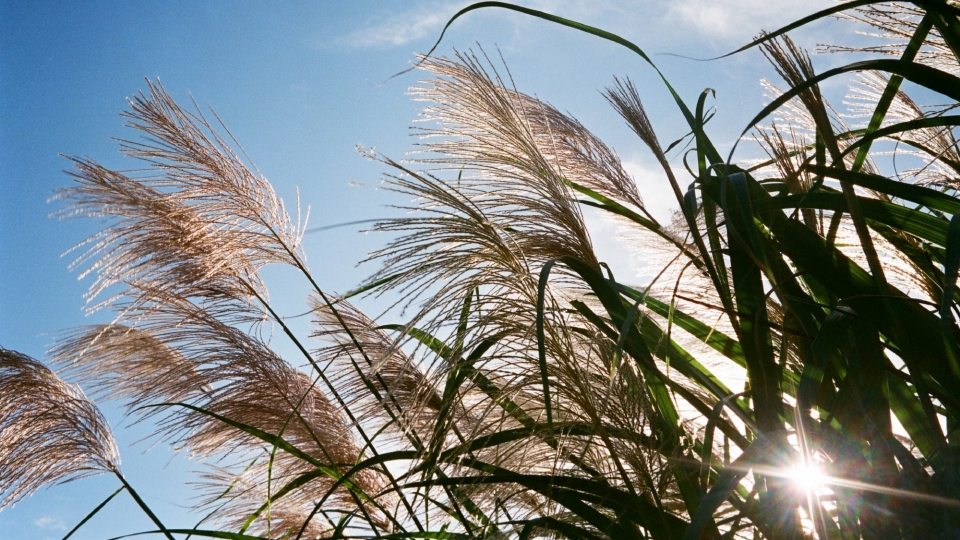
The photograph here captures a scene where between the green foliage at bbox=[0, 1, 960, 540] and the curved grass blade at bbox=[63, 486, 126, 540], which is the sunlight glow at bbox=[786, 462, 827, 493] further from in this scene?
the curved grass blade at bbox=[63, 486, 126, 540]

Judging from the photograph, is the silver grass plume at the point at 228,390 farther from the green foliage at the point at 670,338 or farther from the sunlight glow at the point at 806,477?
the sunlight glow at the point at 806,477

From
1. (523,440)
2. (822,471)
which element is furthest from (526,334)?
(822,471)

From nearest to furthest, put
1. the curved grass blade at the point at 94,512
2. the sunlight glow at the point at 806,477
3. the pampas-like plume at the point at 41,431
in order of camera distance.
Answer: the sunlight glow at the point at 806,477 → the curved grass blade at the point at 94,512 → the pampas-like plume at the point at 41,431

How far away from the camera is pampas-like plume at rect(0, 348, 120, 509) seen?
229 cm

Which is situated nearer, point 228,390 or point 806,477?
point 806,477

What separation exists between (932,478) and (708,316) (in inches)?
34.1

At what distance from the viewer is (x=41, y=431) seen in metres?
2.35

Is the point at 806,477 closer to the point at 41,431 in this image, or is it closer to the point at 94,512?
the point at 94,512

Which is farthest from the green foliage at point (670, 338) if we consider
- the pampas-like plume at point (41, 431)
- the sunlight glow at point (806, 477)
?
the pampas-like plume at point (41, 431)

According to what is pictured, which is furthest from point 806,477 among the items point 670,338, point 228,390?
point 228,390

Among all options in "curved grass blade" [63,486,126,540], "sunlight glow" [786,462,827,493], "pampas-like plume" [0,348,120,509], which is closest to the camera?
"sunlight glow" [786,462,827,493]

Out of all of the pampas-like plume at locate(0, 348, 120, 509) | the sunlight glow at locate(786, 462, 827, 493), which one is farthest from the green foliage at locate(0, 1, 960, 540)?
the pampas-like plume at locate(0, 348, 120, 509)

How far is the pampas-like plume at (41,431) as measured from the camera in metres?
2.29

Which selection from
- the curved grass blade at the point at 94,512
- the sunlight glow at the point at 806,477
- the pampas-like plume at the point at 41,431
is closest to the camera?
the sunlight glow at the point at 806,477
